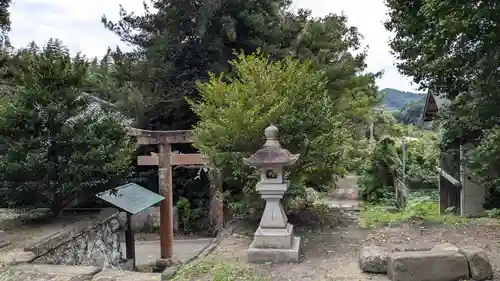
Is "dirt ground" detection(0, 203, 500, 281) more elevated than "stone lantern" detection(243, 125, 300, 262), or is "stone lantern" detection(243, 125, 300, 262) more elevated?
"stone lantern" detection(243, 125, 300, 262)

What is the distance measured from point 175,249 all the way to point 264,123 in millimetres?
5882

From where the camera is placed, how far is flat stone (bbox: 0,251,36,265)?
4656 mm

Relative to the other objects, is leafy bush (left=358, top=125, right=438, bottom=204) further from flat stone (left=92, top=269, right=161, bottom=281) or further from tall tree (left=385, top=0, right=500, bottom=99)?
flat stone (left=92, top=269, right=161, bottom=281)

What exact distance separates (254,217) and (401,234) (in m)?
2.29

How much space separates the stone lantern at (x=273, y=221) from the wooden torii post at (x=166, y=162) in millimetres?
4054

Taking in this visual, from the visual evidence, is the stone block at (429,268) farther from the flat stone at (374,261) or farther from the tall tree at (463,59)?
the tall tree at (463,59)

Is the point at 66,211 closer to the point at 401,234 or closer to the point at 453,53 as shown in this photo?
the point at 401,234

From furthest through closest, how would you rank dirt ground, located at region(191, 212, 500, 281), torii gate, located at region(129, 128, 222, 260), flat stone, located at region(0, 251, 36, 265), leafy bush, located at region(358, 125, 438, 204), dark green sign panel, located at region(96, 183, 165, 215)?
leafy bush, located at region(358, 125, 438, 204) < torii gate, located at region(129, 128, 222, 260) < dark green sign panel, located at region(96, 183, 165, 215) < flat stone, located at region(0, 251, 36, 265) < dirt ground, located at region(191, 212, 500, 281)

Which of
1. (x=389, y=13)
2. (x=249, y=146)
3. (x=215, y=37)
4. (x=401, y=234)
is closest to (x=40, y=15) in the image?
(x=215, y=37)

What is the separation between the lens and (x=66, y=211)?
274 inches

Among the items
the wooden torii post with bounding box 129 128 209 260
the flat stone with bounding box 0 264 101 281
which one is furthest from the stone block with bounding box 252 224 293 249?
the wooden torii post with bounding box 129 128 209 260

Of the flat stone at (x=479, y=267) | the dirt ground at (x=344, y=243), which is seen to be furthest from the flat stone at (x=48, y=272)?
the flat stone at (x=479, y=267)

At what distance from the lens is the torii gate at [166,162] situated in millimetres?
9000

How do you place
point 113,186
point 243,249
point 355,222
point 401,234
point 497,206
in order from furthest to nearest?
point 497,206, point 355,222, point 113,186, point 401,234, point 243,249
